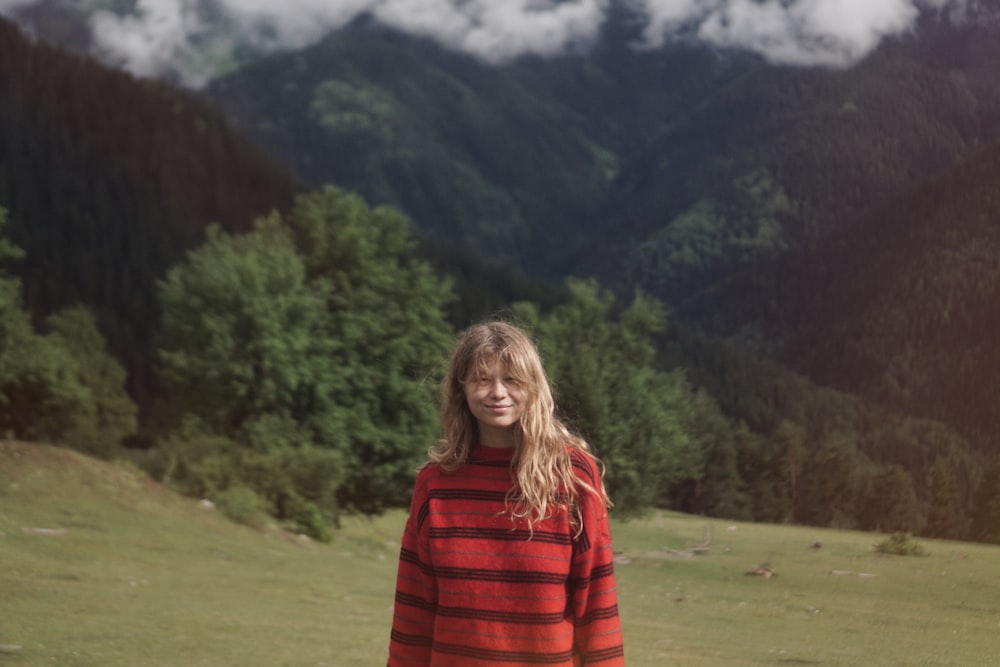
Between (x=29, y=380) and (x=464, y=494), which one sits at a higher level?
(x=29, y=380)

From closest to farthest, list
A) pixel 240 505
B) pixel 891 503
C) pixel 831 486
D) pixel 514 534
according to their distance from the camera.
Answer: pixel 514 534 < pixel 891 503 < pixel 831 486 < pixel 240 505

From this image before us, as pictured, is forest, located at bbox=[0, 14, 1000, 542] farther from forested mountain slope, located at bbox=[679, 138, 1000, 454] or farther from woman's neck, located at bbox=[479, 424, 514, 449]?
woman's neck, located at bbox=[479, 424, 514, 449]

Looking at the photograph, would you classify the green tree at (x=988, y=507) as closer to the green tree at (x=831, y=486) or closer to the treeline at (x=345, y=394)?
the green tree at (x=831, y=486)

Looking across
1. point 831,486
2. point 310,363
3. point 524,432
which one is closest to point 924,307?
point 831,486

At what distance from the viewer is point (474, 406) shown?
4.06m

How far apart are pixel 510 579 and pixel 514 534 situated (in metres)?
0.18

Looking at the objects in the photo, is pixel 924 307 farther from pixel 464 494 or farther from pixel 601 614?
pixel 464 494

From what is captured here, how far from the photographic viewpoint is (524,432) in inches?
156

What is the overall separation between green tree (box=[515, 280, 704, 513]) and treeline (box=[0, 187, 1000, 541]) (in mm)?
90

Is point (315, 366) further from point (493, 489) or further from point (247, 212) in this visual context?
point (247, 212)

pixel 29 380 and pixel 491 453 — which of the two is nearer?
pixel 491 453

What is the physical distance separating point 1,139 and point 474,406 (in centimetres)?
12105

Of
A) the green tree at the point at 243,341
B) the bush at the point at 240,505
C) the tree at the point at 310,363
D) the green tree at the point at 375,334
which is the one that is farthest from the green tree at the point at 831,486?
the green tree at the point at 243,341

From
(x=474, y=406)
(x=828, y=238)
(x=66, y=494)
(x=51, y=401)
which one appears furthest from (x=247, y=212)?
(x=474, y=406)
